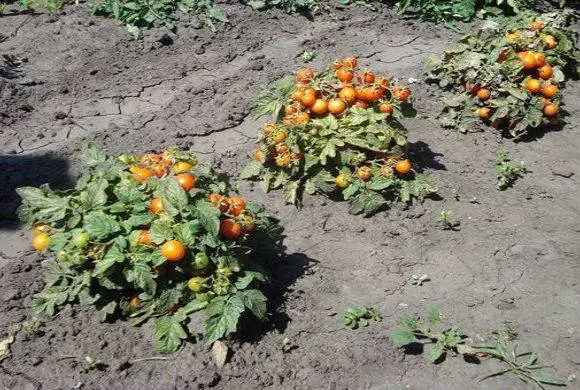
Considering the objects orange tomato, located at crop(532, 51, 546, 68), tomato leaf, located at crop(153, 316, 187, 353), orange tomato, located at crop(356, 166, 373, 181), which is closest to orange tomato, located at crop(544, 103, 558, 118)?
orange tomato, located at crop(532, 51, 546, 68)

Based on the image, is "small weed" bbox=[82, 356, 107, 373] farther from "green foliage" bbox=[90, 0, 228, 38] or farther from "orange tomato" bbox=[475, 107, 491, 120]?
"green foliage" bbox=[90, 0, 228, 38]

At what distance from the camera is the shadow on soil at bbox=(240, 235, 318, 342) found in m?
2.70

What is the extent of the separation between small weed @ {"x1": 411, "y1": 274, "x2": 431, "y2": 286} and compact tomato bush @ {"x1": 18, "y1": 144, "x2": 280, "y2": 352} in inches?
35.3

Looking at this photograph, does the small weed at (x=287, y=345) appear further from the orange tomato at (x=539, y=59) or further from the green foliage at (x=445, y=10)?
the green foliage at (x=445, y=10)

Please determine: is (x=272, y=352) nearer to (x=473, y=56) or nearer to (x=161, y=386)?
(x=161, y=386)

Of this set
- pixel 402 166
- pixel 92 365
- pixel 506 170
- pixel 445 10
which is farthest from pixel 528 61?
pixel 92 365

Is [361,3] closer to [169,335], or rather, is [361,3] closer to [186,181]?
[186,181]

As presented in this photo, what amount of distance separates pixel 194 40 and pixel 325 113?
2136 mm

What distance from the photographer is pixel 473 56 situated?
4.38 metres

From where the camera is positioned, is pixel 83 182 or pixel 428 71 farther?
pixel 428 71

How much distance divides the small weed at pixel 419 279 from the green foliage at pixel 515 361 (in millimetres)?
467

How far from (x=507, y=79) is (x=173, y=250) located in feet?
9.74

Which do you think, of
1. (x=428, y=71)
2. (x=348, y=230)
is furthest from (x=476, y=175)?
(x=428, y=71)

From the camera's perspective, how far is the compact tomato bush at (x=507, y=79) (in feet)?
13.5
